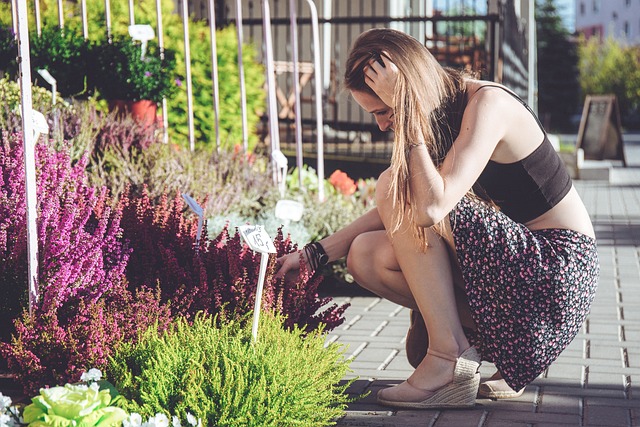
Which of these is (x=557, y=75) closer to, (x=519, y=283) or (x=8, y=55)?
(x=8, y=55)

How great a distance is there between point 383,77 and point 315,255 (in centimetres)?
74

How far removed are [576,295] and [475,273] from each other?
0.35 metres

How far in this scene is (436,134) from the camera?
301 centimetres

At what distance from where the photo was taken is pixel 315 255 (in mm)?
3275

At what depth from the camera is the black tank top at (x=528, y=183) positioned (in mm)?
3061

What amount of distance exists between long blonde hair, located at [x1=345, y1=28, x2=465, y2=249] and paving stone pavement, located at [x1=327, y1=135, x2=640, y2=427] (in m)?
0.61

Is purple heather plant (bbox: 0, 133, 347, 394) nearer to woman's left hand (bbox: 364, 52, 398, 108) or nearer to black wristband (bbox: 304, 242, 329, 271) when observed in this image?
black wristband (bbox: 304, 242, 329, 271)

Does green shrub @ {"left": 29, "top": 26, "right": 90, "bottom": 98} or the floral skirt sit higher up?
green shrub @ {"left": 29, "top": 26, "right": 90, "bottom": 98}

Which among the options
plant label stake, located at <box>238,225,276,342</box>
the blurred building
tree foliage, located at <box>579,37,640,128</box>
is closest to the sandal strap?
plant label stake, located at <box>238,225,276,342</box>

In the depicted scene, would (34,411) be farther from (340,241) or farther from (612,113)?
(612,113)

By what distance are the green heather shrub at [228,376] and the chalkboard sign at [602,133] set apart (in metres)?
11.7

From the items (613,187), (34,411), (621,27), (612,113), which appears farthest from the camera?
(621,27)

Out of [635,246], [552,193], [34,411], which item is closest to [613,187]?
[635,246]

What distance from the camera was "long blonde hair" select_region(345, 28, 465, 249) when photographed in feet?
9.39
